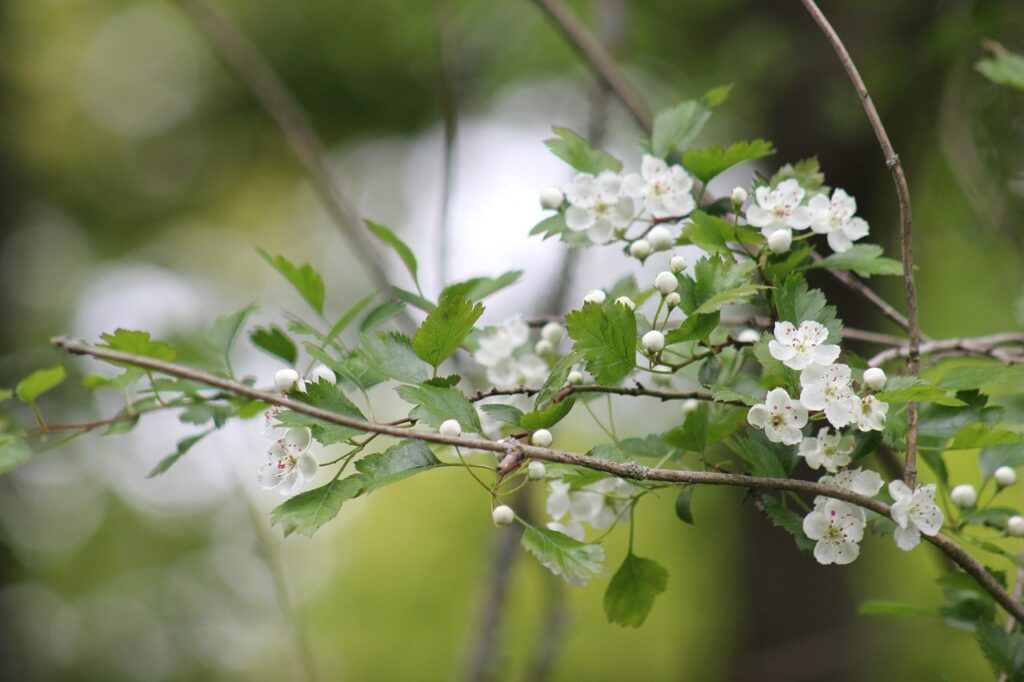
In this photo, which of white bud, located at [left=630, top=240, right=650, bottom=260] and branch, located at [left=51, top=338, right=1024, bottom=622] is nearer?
branch, located at [left=51, top=338, right=1024, bottom=622]

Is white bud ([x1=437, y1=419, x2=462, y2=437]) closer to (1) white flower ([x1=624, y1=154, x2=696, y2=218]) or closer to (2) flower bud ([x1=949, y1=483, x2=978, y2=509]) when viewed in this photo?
(1) white flower ([x1=624, y1=154, x2=696, y2=218])

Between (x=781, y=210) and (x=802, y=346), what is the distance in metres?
0.17

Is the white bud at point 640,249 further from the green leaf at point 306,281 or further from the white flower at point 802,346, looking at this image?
the green leaf at point 306,281

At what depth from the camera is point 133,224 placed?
5.70m

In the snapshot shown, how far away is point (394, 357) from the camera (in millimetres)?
750

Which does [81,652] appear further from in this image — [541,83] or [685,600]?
[541,83]

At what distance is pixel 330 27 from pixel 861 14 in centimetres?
275

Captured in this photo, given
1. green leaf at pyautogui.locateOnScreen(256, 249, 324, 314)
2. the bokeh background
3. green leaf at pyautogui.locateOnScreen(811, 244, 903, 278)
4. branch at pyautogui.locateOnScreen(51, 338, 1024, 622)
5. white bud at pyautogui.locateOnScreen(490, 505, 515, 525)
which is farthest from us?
the bokeh background

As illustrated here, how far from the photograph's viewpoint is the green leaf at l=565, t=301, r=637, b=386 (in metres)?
0.70

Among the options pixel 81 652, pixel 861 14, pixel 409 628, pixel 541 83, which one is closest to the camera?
pixel 861 14

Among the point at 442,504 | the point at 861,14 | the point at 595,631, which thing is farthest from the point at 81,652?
the point at 861,14

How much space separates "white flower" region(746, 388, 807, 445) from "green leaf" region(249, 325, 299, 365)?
1.42ft

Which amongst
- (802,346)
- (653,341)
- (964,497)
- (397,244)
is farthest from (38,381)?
(964,497)

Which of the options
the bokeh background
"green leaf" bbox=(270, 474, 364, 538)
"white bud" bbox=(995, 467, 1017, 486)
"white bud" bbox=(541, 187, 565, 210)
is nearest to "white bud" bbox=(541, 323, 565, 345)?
"white bud" bbox=(541, 187, 565, 210)
